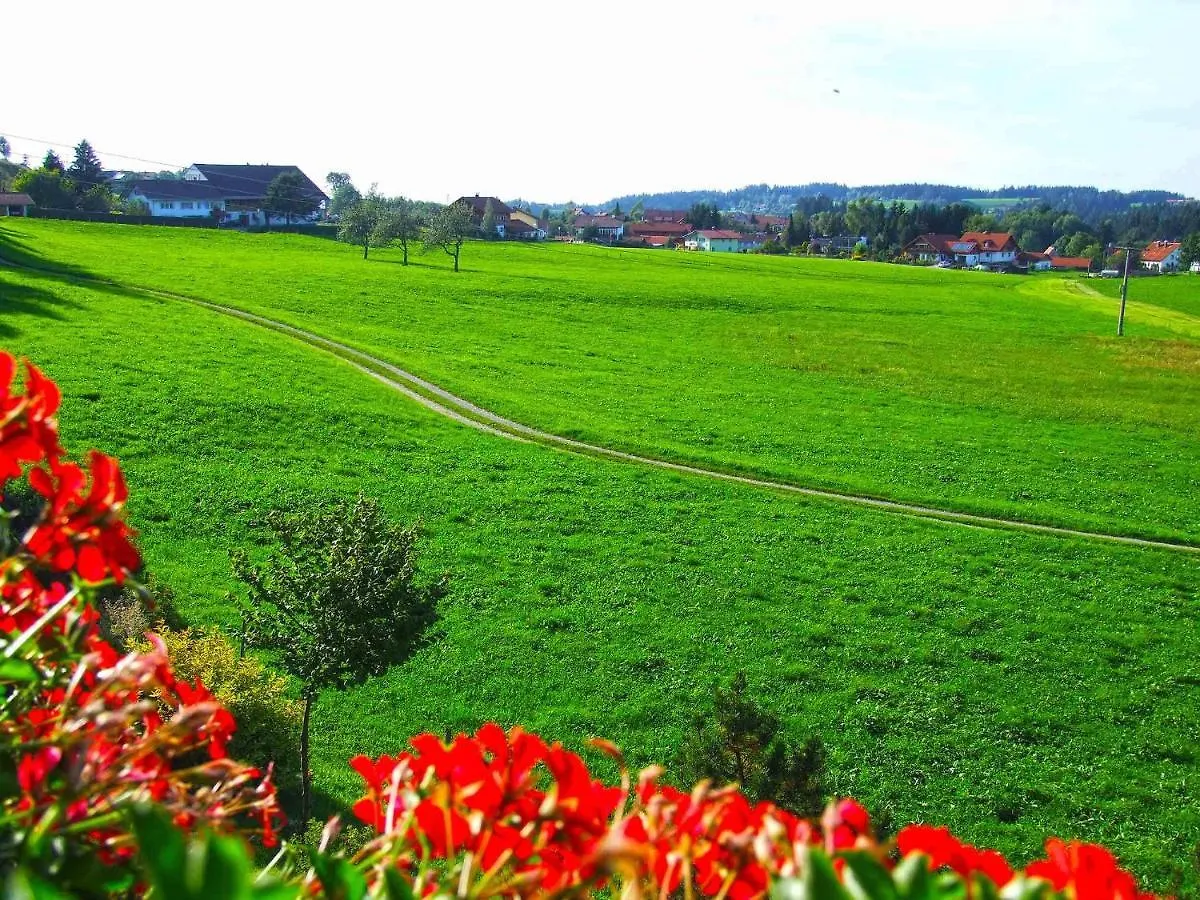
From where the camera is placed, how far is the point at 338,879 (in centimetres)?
135

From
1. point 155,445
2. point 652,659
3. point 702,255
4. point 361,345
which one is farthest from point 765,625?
point 702,255

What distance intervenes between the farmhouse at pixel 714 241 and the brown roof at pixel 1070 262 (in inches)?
1949

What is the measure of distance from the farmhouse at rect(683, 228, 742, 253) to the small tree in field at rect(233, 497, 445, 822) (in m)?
153

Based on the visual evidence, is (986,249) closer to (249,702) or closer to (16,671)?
(249,702)

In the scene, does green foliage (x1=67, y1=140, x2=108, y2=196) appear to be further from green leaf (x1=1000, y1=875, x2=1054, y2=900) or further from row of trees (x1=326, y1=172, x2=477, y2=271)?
green leaf (x1=1000, y1=875, x2=1054, y2=900)

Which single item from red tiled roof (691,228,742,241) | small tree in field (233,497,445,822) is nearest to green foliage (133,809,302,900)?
small tree in field (233,497,445,822)

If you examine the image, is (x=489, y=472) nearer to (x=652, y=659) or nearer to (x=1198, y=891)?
(x=652, y=659)

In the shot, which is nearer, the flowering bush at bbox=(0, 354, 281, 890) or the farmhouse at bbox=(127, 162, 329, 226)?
the flowering bush at bbox=(0, 354, 281, 890)

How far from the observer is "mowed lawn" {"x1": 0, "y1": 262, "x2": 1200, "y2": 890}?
52.2 feet

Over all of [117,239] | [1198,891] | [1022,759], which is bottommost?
[1022,759]

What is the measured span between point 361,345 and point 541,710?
96.4 ft

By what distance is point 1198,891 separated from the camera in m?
10.1

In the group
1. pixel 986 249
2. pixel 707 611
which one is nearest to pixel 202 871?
pixel 707 611

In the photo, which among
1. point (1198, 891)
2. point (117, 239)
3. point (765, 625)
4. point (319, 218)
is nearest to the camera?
point (1198, 891)
